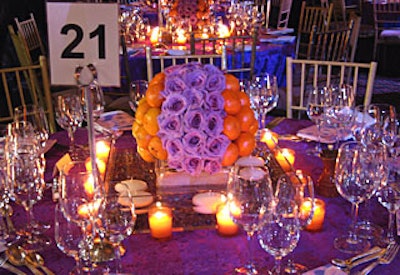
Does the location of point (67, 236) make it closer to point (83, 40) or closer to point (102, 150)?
point (83, 40)

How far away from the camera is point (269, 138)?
6.63 feet

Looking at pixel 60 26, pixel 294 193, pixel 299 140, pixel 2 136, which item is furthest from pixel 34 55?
pixel 294 193

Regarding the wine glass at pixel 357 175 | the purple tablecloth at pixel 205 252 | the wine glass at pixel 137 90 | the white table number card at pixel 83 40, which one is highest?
the white table number card at pixel 83 40

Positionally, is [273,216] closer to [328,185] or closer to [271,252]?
[271,252]

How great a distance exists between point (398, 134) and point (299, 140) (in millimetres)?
359

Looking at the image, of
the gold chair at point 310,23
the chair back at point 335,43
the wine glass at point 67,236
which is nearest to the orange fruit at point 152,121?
the wine glass at point 67,236

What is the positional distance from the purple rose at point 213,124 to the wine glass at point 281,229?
0.84 feet

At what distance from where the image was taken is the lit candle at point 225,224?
144cm

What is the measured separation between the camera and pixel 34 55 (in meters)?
5.26

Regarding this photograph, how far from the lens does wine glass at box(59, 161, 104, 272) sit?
1.32m

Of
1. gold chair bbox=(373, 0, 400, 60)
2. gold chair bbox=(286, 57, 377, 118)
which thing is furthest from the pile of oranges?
gold chair bbox=(373, 0, 400, 60)

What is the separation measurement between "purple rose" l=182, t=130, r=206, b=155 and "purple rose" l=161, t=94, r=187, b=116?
2.6 inches

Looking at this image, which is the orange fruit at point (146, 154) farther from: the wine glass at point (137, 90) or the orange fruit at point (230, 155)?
the wine glass at point (137, 90)

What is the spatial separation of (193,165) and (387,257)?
0.54m
